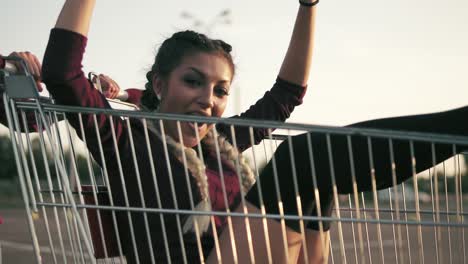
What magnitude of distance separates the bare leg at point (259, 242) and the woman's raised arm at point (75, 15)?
79cm

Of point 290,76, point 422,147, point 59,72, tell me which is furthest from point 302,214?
point 290,76

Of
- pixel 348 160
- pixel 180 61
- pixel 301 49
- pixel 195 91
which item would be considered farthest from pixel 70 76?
pixel 301 49

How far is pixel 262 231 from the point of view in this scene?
2398 mm

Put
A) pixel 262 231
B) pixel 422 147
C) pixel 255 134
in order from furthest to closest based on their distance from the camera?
1. pixel 255 134
2. pixel 262 231
3. pixel 422 147

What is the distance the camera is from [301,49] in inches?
134

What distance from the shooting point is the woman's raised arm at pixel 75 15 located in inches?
99.3

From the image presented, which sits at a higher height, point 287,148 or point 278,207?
point 287,148

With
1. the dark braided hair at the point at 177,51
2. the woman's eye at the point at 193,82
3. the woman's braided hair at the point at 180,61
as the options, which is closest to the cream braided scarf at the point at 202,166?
the woman's braided hair at the point at 180,61

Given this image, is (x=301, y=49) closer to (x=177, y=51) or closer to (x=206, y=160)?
(x=177, y=51)

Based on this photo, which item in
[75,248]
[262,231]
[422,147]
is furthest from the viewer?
[75,248]

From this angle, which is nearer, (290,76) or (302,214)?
(302,214)

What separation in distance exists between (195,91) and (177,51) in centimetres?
27

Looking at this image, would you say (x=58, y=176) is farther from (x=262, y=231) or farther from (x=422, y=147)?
(x=422, y=147)

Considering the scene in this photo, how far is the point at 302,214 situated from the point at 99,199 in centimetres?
76
